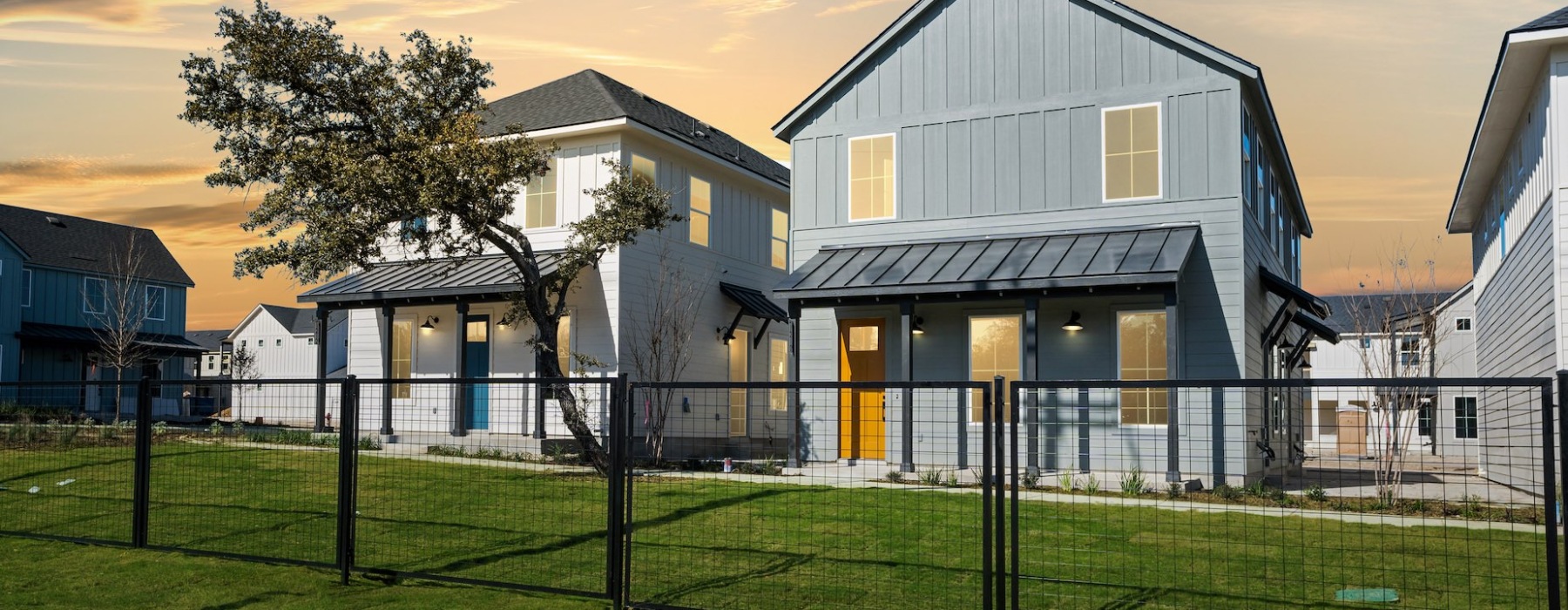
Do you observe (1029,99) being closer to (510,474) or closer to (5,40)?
(510,474)

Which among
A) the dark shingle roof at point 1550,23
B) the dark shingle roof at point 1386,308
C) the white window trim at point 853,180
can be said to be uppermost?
the dark shingle roof at point 1550,23

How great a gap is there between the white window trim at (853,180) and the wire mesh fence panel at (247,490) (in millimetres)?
9046

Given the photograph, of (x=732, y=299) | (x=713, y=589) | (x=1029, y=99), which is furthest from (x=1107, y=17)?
(x=713, y=589)

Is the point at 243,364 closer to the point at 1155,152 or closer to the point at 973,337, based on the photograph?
the point at 973,337

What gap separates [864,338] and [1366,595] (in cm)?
1097

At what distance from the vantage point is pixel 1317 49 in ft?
77.0

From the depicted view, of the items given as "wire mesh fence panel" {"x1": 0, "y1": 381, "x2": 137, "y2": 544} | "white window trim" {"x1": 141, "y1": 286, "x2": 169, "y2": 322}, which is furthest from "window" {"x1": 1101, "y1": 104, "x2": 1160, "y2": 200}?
"white window trim" {"x1": 141, "y1": 286, "x2": 169, "y2": 322}

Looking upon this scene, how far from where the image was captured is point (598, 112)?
2180cm

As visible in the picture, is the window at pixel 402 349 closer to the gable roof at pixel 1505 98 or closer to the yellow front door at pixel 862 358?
the yellow front door at pixel 862 358

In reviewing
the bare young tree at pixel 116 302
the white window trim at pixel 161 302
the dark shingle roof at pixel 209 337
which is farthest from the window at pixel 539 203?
the dark shingle roof at pixel 209 337

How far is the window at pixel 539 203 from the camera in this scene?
73.7 feet

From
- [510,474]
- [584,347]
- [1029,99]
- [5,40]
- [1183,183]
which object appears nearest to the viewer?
[510,474]

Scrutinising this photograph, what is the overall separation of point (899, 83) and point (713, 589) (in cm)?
1243

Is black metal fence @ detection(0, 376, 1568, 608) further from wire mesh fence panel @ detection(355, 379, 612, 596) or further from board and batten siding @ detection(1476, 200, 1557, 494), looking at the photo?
board and batten siding @ detection(1476, 200, 1557, 494)
